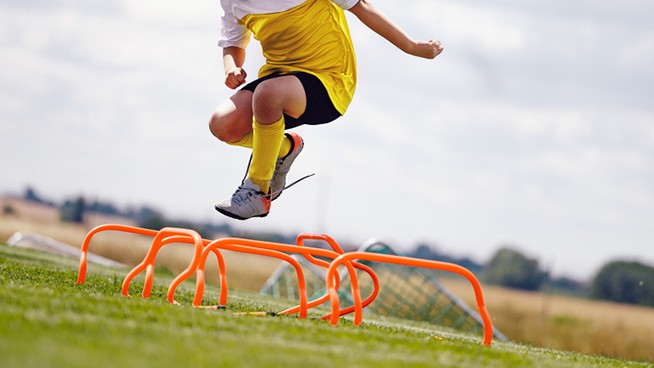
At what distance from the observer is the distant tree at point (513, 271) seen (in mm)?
→ 29911

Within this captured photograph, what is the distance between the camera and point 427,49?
4887 mm

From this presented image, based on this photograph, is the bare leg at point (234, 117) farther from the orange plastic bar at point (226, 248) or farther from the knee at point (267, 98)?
the orange plastic bar at point (226, 248)

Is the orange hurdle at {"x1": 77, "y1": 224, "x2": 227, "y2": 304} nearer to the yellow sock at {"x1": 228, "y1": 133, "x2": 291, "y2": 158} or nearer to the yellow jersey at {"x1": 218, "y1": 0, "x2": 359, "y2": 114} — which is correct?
the yellow sock at {"x1": 228, "y1": 133, "x2": 291, "y2": 158}

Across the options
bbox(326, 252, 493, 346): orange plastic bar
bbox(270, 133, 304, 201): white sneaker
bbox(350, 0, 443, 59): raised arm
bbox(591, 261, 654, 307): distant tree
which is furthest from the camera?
bbox(591, 261, 654, 307): distant tree

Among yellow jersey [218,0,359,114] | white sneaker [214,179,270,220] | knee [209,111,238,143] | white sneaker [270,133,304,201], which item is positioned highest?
yellow jersey [218,0,359,114]

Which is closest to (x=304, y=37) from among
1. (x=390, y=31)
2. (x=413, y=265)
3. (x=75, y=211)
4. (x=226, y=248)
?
(x=390, y=31)

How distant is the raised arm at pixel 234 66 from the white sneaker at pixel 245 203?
0.54 meters

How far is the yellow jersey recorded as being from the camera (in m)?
4.91

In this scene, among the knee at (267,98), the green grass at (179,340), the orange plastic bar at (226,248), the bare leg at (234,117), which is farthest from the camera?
the bare leg at (234,117)

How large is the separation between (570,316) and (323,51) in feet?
48.2

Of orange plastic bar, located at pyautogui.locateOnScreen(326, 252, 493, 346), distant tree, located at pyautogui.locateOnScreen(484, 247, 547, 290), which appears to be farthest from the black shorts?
distant tree, located at pyautogui.locateOnScreen(484, 247, 547, 290)

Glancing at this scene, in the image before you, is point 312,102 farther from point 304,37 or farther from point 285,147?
point 285,147

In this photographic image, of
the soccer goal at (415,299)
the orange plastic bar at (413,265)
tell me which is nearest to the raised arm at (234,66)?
the orange plastic bar at (413,265)

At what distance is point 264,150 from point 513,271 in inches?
1078
